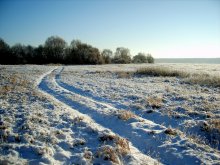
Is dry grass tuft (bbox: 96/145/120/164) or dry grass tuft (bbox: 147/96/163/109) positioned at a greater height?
dry grass tuft (bbox: 147/96/163/109)

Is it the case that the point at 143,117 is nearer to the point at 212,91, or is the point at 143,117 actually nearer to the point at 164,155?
the point at 164,155

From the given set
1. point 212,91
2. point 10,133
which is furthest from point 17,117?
point 212,91

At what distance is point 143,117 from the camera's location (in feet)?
50.3

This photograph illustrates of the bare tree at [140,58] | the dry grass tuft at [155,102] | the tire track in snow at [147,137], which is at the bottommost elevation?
the tire track in snow at [147,137]

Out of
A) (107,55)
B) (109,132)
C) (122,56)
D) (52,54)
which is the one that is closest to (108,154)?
(109,132)

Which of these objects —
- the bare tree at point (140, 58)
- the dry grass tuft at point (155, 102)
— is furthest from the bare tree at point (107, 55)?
the dry grass tuft at point (155, 102)

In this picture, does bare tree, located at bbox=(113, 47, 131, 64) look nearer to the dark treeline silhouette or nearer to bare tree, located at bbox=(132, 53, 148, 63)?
bare tree, located at bbox=(132, 53, 148, 63)

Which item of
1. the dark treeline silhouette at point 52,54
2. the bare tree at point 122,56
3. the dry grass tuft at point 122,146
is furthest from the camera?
the bare tree at point 122,56

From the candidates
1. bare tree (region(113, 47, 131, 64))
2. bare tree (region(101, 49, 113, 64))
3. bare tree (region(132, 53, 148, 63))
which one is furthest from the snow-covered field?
bare tree (region(132, 53, 148, 63))

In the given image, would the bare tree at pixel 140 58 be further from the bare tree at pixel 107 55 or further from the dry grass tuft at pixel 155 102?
the dry grass tuft at pixel 155 102

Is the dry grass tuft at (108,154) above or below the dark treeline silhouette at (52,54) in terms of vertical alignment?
below

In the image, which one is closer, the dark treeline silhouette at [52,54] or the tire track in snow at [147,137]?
the tire track in snow at [147,137]

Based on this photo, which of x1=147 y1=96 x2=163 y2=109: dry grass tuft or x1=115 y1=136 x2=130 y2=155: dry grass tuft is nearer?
x1=115 y1=136 x2=130 y2=155: dry grass tuft

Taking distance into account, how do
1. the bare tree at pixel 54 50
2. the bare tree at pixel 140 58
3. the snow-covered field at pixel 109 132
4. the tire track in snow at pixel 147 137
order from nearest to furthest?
the snow-covered field at pixel 109 132
the tire track in snow at pixel 147 137
the bare tree at pixel 54 50
the bare tree at pixel 140 58
